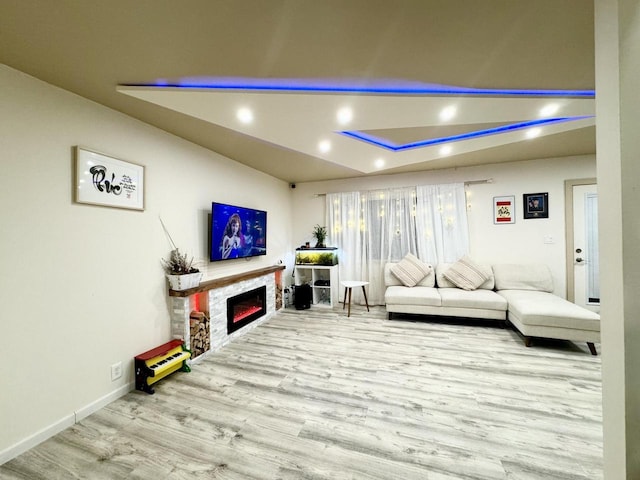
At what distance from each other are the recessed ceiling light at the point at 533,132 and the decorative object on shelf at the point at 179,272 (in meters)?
4.01

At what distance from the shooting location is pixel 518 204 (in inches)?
157

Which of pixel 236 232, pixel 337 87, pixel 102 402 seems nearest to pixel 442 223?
pixel 337 87

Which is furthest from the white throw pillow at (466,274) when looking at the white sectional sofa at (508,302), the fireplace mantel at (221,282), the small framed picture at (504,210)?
the fireplace mantel at (221,282)

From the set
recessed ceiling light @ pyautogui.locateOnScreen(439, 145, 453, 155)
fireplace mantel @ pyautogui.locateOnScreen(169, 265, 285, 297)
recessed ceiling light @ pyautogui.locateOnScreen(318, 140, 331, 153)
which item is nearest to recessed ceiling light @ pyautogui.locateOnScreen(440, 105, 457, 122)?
recessed ceiling light @ pyautogui.locateOnScreen(439, 145, 453, 155)

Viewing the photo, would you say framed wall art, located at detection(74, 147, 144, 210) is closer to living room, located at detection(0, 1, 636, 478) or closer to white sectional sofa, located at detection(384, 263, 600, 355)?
living room, located at detection(0, 1, 636, 478)

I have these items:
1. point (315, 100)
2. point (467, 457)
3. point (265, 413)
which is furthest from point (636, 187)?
point (265, 413)

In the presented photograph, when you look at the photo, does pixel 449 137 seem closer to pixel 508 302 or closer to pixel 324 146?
pixel 324 146

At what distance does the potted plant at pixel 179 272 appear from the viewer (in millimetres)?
2508

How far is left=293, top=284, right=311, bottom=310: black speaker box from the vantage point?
4.61 metres

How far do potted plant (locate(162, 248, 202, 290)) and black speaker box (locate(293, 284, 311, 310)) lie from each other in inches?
86.7

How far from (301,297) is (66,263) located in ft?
10.9

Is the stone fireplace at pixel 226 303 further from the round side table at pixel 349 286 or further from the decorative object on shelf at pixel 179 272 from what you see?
the round side table at pixel 349 286

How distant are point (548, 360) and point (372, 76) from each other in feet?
10.9

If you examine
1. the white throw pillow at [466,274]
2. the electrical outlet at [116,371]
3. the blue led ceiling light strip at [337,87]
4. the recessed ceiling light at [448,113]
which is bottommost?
the electrical outlet at [116,371]
